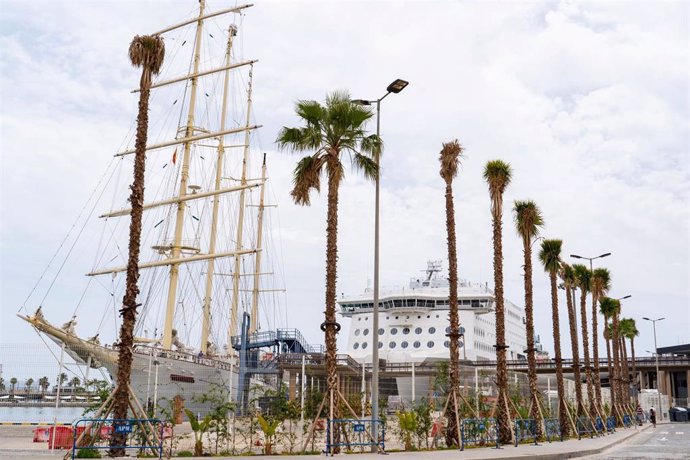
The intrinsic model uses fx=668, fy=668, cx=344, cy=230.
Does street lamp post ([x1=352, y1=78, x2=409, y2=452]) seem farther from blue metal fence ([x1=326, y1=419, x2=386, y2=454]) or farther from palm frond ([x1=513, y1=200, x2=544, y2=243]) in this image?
palm frond ([x1=513, y1=200, x2=544, y2=243])

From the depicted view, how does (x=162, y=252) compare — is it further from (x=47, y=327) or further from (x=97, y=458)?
(x=97, y=458)

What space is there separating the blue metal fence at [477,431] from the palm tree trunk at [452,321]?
0.42 metres

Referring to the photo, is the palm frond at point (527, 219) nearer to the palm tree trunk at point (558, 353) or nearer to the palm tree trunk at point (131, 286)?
the palm tree trunk at point (558, 353)

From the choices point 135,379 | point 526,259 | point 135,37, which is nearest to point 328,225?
point 135,37

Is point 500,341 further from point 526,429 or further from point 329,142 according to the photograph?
point 329,142

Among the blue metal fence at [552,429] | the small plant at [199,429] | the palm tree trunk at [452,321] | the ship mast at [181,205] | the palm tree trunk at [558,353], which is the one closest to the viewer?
the small plant at [199,429]

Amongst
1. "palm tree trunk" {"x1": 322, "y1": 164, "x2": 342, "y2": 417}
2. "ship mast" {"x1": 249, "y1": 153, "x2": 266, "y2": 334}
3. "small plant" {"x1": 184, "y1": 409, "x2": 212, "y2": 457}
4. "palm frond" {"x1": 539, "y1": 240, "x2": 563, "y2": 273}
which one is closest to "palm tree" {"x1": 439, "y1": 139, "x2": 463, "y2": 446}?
"palm tree trunk" {"x1": 322, "y1": 164, "x2": 342, "y2": 417}

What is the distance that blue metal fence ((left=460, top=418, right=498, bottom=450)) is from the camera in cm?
2250

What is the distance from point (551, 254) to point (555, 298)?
279 cm

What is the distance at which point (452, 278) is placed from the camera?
2372 cm

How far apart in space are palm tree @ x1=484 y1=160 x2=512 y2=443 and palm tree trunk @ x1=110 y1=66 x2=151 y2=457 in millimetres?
13596

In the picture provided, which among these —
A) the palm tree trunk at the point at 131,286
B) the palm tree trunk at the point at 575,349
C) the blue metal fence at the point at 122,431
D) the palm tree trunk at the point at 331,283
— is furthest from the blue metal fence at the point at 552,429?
the palm tree trunk at the point at 131,286

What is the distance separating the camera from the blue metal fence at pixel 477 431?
22.5 meters

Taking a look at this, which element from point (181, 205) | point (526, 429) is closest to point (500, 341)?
point (526, 429)
